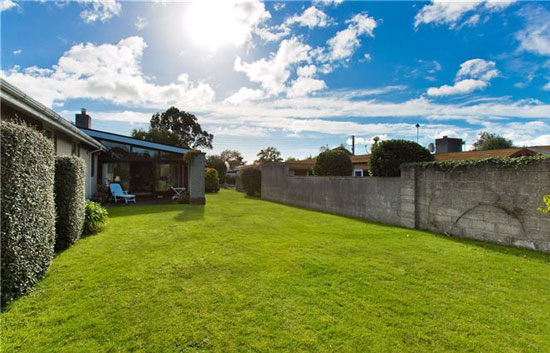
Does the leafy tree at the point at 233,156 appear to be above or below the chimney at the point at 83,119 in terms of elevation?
above

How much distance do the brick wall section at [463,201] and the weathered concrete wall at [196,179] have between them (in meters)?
7.14

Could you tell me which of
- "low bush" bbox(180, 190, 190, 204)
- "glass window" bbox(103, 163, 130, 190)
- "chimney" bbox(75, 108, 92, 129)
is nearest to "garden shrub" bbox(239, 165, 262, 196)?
"low bush" bbox(180, 190, 190, 204)

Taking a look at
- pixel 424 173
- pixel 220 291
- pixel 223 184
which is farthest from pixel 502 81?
pixel 223 184

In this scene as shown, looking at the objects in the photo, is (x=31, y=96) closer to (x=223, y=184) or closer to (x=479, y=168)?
(x=479, y=168)

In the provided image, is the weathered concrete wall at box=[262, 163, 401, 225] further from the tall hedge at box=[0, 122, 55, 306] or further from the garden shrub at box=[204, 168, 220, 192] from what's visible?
the tall hedge at box=[0, 122, 55, 306]

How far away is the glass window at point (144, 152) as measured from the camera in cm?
1592

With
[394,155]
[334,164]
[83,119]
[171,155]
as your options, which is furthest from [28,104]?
[83,119]

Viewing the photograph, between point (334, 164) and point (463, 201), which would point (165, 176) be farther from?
point (463, 201)

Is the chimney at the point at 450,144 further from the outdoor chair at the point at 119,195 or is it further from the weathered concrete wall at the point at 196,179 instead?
the outdoor chair at the point at 119,195

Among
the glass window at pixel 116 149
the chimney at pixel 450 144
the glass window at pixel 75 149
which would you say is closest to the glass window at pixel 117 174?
the glass window at pixel 116 149

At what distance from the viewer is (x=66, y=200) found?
16.8 feet

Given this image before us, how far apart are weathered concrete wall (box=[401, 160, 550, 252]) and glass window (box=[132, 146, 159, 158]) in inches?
582

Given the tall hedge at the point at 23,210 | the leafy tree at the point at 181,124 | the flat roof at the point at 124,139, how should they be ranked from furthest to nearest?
1. the leafy tree at the point at 181,124
2. the flat roof at the point at 124,139
3. the tall hedge at the point at 23,210

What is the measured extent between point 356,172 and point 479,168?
40.7 feet
